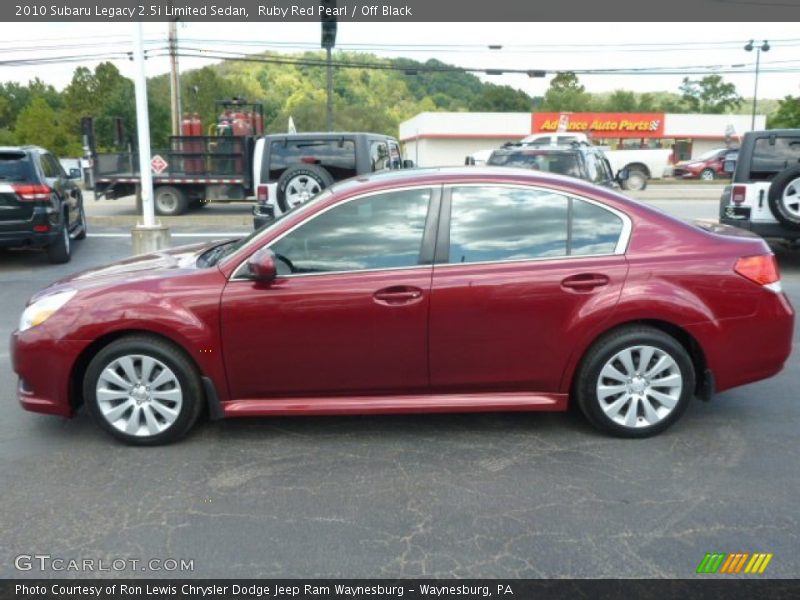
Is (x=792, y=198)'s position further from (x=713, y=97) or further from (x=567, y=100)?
(x=713, y=97)

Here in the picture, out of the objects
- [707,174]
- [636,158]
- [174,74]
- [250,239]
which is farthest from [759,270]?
[707,174]

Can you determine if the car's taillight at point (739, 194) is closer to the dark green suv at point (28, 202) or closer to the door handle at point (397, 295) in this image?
the door handle at point (397, 295)

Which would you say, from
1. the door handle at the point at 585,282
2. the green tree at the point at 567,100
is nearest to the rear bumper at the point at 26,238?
the door handle at the point at 585,282

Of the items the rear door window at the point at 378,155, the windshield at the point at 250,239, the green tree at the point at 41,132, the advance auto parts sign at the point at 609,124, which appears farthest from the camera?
the advance auto parts sign at the point at 609,124

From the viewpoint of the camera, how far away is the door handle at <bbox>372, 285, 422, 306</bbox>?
409 cm

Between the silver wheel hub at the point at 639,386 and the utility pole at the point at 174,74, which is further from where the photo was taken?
the utility pole at the point at 174,74

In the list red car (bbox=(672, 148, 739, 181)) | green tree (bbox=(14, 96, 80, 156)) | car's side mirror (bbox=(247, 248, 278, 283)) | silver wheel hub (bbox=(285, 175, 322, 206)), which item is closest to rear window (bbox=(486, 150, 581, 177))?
silver wheel hub (bbox=(285, 175, 322, 206))

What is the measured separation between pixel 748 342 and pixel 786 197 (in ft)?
18.2

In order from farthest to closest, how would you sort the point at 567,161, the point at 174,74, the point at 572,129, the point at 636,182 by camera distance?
the point at 572,129 < the point at 636,182 < the point at 174,74 < the point at 567,161

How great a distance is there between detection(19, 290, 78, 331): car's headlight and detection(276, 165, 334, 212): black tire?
6.60 metres

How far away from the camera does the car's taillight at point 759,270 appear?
168 inches

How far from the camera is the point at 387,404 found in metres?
4.22

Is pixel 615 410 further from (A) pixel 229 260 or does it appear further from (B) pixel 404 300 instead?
(A) pixel 229 260

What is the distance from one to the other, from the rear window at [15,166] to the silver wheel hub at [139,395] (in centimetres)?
699
